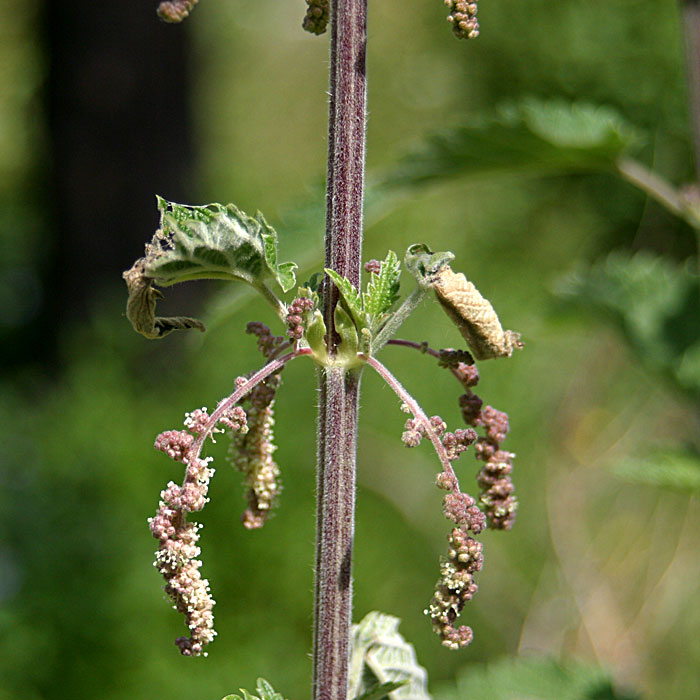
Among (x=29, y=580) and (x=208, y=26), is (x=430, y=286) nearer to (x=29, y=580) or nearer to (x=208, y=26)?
(x=29, y=580)

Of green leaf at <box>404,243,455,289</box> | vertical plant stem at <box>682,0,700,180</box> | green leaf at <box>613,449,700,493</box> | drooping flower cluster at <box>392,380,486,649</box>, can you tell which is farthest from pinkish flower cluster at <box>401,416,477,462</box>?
vertical plant stem at <box>682,0,700,180</box>

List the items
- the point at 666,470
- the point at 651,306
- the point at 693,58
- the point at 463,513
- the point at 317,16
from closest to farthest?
the point at 463,513, the point at 317,16, the point at 666,470, the point at 693,58, the point at 651,306

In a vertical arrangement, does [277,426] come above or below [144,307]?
below

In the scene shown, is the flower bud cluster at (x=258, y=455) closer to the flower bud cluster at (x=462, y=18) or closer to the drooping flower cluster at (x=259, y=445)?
the drooping flower cluster at (x=259, y=445)

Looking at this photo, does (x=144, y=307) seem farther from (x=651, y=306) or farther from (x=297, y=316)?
(x=651, y=306)

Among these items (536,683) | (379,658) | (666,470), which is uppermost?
(666,470)

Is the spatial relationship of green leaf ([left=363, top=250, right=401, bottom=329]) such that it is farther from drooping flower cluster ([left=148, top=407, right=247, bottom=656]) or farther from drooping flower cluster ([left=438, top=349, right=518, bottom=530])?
drooping flower cluster ([left=148, top=407, right=247, bottom=656])

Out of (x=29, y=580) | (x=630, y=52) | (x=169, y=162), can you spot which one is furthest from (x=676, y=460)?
(x=630, y=52)

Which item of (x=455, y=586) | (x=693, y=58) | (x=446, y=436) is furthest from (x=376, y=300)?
(x=693, y=58)
